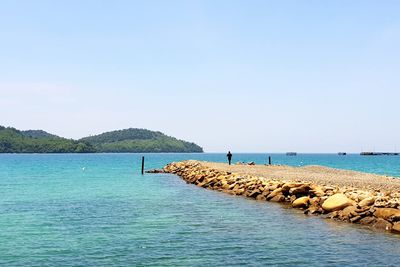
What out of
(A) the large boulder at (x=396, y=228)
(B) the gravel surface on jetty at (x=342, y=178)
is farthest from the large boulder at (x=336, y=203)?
(B) the gravel surface on jetty at (x=342, y=178)

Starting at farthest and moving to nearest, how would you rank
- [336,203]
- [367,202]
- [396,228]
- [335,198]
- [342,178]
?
1. [342,178]
2. [335,198]
3. [336,203]
4. [367,202]
5. [396,228]

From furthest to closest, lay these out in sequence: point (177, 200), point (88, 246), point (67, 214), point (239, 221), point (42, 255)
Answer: point (177, 200) → point (67, 214) → point (239, 221) → point (88, 246) → point (42, 255)

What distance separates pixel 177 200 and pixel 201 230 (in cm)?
1295

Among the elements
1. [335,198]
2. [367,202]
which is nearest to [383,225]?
[367,202]

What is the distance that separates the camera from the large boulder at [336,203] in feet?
82.4

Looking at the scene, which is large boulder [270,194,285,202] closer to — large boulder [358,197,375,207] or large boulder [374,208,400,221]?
large boulder [358,197,375,207]

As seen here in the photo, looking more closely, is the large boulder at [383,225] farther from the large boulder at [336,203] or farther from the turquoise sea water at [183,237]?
the large boulder at [336,203]

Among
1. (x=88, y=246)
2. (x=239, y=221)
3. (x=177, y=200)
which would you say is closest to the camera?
(x=88, y=246)

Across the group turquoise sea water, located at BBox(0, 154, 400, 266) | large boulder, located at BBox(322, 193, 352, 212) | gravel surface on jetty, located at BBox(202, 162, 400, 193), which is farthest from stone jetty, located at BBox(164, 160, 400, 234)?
turquoise sea water, located at BBox(0, 154, 400, 266)

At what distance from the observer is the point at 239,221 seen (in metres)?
23.6

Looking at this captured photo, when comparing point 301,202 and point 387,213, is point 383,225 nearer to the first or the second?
point 387,213

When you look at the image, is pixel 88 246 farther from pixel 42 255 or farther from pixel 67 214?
pixel 67 214

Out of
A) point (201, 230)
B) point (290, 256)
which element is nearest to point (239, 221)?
point (201, 230)

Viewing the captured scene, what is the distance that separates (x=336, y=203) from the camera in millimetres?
25484
